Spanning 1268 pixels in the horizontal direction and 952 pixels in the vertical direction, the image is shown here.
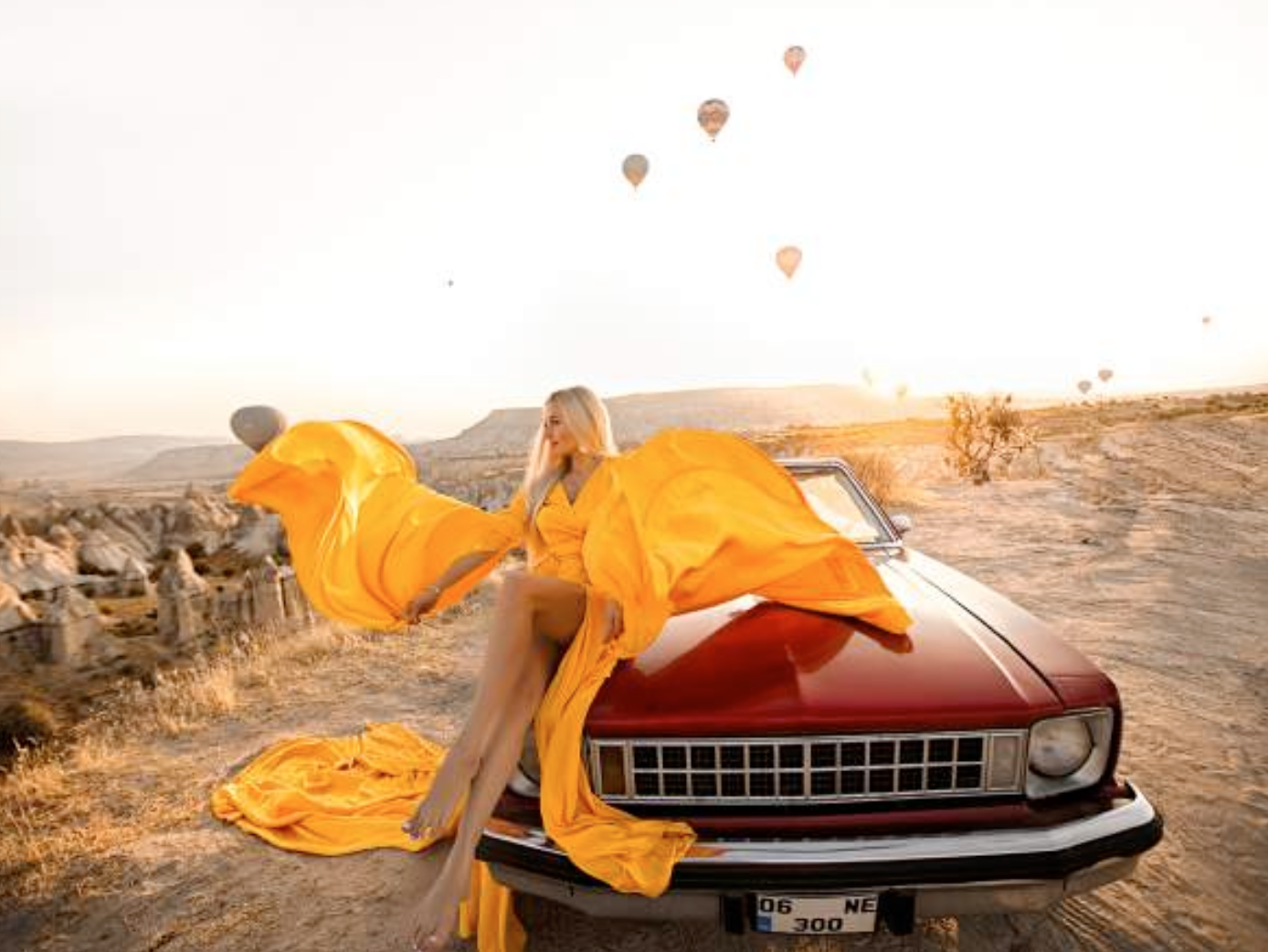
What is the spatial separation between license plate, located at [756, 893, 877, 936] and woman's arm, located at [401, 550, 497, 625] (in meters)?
1.89

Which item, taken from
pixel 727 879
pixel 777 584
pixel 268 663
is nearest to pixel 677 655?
pixel 777 584

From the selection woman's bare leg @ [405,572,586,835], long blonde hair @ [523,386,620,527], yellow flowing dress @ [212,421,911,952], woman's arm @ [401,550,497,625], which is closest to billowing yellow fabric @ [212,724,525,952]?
yellow flowing dress @ [212,421,911,952]

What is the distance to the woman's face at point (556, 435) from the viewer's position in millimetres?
3141

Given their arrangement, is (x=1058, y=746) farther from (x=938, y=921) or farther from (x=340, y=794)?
(x=340, y=794)

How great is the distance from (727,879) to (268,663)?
5.64 m

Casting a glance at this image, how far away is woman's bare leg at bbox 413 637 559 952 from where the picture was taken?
227cm

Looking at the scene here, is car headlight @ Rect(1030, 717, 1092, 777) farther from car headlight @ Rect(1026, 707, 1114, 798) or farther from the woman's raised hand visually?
the woman's raised hand

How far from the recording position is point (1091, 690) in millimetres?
2168

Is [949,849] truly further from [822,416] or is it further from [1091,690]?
[822,416]

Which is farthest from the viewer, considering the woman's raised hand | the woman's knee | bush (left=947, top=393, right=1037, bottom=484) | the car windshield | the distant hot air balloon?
the distant hot air balloon

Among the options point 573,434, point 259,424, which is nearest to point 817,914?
point 573,434

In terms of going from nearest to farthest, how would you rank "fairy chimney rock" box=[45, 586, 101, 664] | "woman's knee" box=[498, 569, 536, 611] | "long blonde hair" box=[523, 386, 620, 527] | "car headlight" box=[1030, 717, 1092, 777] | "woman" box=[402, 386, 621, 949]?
1. "car headlight" box=[1030, 717, 1092, 777]
2. "woman" box=[402, 386, 621, 949]
3. "woman's knee" box=[498, 569, 536, 611]
4. "long blonde hair" box=[523, 386, 620, 527]
5. "fairy chimney rock" box=[45, 586, 101, 664]

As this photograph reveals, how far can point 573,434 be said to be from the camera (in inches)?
123

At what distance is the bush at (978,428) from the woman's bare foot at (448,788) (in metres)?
17.0
